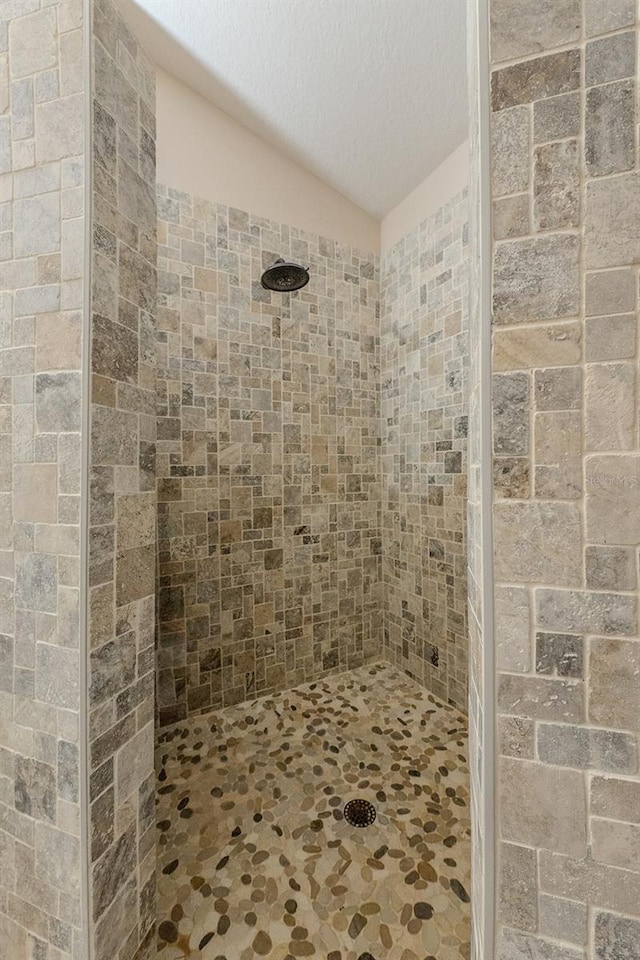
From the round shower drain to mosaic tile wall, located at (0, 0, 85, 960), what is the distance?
828mm

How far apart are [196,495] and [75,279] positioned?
1.23 metres

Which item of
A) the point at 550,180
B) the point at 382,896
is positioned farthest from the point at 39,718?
the point at 550,180

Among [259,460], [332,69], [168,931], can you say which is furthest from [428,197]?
[168,931]

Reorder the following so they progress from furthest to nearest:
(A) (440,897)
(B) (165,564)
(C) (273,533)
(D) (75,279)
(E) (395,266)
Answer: (E) (395,266) → (C) (273,533) → (B) (165,564) → (A) (440,897) → (D) (75,279)

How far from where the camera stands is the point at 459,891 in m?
1.13

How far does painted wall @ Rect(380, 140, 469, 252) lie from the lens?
6.24ft

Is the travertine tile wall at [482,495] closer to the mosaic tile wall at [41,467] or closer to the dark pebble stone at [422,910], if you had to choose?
the dark pebble stone at [422,910]

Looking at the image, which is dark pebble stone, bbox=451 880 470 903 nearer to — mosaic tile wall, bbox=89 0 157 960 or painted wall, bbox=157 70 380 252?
mosaic tile wall, bbox=89 0 157 960

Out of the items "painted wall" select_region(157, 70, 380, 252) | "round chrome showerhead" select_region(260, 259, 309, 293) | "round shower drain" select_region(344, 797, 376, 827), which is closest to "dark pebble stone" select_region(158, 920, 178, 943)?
"round shower drain" select_region(344, 797, 376, 827)

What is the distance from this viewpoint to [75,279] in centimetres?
82

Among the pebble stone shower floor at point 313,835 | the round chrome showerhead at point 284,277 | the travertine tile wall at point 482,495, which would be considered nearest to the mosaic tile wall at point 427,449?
the pebble stone shower floor at point 313,835

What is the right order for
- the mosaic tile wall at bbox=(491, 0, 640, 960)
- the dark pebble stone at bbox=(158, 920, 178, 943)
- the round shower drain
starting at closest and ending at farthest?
the mosaic tile wall at bbox=(491, 0, 640, 960), the dark pebble stone at bbox=(158, 920, 178, 943), the round shower drain

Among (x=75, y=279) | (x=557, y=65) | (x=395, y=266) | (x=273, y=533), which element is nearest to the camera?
(x=557, y=65)

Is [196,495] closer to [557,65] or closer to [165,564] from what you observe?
[165,564]
